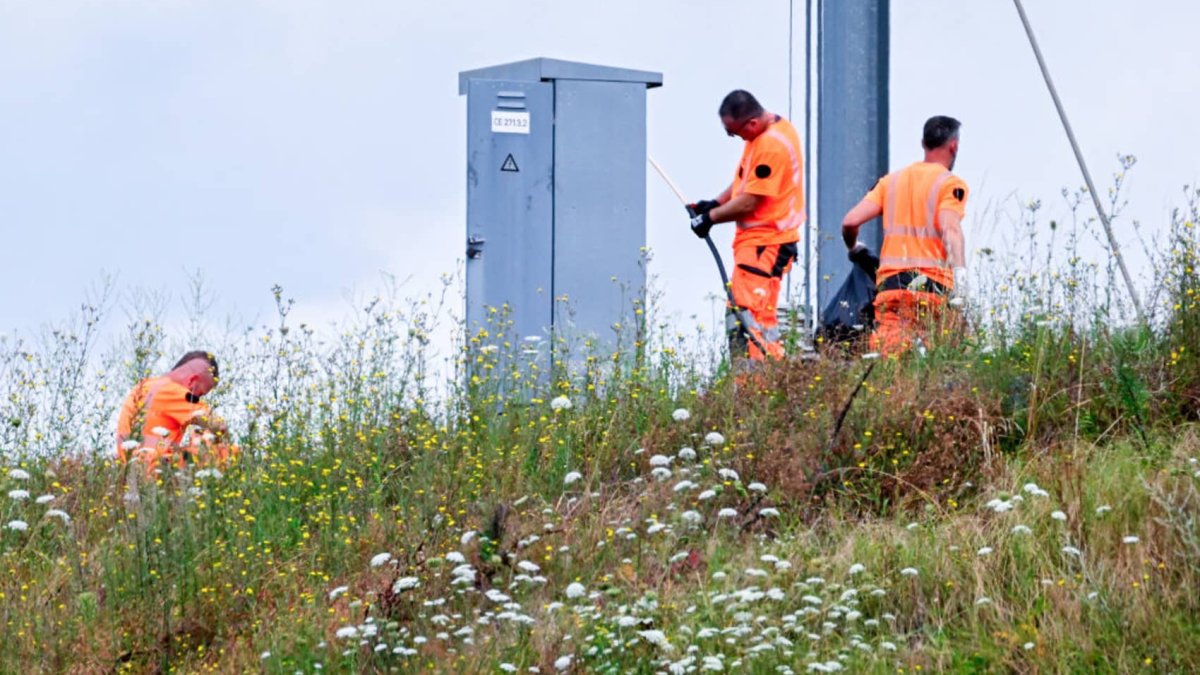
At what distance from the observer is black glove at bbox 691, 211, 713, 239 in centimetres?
1089

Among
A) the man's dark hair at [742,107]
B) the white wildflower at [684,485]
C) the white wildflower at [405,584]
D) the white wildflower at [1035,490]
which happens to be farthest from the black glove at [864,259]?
the white wildflower at [405,584]

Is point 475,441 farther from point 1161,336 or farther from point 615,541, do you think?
point 1161,336

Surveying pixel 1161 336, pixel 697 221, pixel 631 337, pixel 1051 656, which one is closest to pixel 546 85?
pixel 697 221

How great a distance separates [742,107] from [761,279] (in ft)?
3.33

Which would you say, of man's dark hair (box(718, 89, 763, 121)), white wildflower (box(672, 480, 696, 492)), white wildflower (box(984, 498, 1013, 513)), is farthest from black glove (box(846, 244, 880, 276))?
white wildflower (box(984, 498, 1013, 513))

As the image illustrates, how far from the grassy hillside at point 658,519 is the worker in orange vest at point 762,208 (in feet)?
3.97

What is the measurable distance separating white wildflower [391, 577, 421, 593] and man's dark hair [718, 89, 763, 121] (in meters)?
4.63

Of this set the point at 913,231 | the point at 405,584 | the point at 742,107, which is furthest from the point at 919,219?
the point at 405,584

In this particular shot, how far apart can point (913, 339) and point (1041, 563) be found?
272cm

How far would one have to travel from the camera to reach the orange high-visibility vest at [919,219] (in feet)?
31.6

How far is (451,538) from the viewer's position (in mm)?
7258

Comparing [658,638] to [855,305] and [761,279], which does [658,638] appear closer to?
[855,305]

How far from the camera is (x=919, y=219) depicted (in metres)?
9.62

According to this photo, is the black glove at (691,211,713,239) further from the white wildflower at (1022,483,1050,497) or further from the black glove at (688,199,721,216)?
the white wildflower at (1022,483,1050,497)
